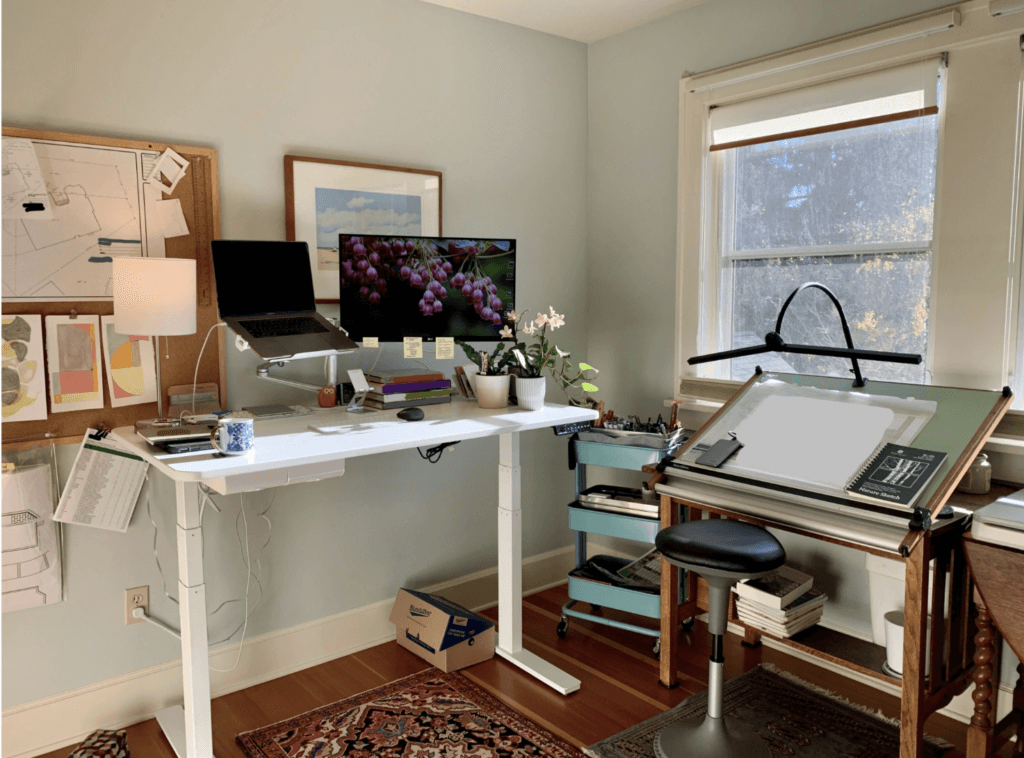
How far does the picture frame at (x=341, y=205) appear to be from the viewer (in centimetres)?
281

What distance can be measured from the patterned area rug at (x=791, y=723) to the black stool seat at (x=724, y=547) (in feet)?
2.19

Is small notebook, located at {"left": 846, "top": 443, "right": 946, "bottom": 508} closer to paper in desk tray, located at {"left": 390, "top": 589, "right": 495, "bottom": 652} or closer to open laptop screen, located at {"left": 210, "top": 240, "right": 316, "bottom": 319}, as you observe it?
paper in desk tray, located at {"left": 390, "top": 589, "right": 495, "bottom": 652}

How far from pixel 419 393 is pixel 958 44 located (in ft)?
6.85

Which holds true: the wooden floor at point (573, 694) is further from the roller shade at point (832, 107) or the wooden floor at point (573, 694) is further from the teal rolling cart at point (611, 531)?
the roller shade at point (832, 107)

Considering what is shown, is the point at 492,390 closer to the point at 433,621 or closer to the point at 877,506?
the point at 433,621

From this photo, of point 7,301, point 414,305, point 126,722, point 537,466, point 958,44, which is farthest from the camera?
point 537,466

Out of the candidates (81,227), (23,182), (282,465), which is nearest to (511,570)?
(282,465)

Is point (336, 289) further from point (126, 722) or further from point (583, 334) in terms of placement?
point (126, 722)

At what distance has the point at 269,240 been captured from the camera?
271 cm

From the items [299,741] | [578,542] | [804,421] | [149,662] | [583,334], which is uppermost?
[583,334]

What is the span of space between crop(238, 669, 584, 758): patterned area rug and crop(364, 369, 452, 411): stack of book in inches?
40.2

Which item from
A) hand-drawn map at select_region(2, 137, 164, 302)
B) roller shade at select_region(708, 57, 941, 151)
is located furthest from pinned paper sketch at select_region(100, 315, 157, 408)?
roller shade at select_region(708, 57, 941, 151)

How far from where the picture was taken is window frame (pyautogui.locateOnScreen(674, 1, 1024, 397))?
2.38 m

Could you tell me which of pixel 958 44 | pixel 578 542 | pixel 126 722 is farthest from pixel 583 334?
pixel 126 722
